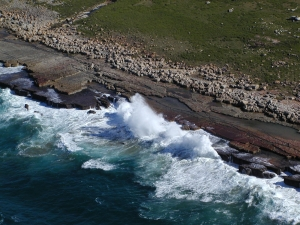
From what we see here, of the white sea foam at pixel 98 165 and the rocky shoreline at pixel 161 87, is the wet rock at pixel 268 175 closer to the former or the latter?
the rocky shoreline at pixel 161 87

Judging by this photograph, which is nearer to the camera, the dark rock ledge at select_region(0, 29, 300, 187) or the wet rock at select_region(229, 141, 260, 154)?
the dark rock ledge at select_region(0, 29, 300, 187)

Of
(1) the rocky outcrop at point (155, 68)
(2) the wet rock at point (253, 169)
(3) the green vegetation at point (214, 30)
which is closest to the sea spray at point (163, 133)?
(2) the wet rock at point (253, 169)

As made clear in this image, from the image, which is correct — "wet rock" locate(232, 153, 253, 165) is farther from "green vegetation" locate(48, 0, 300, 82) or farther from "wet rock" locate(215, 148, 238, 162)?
"green vegetation" locate(48, 0, 300, 82)

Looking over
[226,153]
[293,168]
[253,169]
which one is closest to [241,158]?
[226,153]

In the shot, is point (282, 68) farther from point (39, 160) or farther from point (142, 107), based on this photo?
point (39, 160)

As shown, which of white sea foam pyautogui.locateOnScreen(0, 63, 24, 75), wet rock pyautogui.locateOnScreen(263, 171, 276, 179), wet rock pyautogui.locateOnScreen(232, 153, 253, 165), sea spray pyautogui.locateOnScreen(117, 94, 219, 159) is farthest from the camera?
white sea foam pyautogui.locateOnScreen(0, 63, 24, 75)

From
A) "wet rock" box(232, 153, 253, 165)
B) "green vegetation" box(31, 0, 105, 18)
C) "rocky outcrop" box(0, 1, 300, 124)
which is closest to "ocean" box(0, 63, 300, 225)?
"wet rock" box(232, 153, 253, 165)

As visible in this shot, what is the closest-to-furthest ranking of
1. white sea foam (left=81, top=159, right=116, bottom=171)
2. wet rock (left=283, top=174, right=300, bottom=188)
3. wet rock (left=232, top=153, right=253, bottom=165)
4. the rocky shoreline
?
wet rock (left=283, top=174, right=300, bottom=188) < wet rock (left=232, top=153, right=253, bottom=165) < white sea foam (left=81, top=159, right=116, bottom=171) < the rocky shoreline
